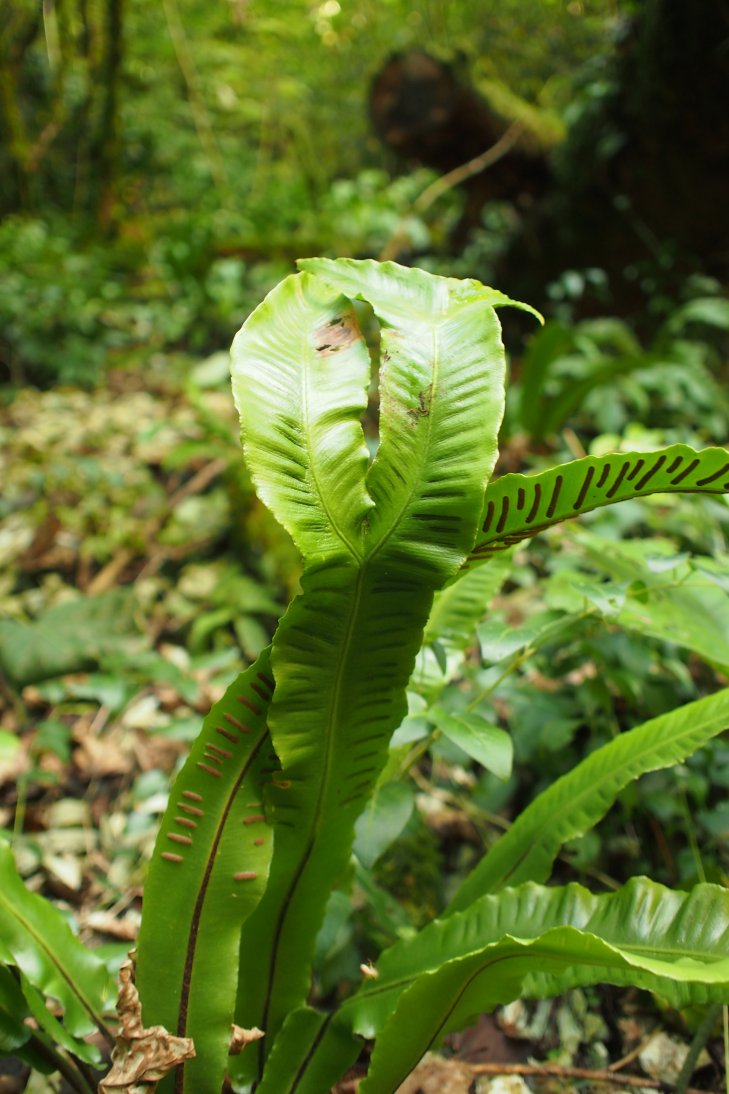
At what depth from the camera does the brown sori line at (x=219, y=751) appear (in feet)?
2.49

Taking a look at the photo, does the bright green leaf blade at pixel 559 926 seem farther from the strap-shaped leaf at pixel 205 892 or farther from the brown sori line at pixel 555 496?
the brown sori line at pixel 555 496

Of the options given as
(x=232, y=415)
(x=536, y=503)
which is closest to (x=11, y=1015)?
(x=536, y=503)

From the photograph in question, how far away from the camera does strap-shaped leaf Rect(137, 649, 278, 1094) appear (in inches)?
30.5

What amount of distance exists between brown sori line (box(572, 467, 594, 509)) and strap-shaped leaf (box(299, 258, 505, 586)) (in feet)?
0.31

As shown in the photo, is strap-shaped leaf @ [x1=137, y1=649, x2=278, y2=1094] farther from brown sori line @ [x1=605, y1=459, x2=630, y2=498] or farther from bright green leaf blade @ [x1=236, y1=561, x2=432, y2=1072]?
brown sori line @ [x1=605, y1=459, x2=630, y2=498]

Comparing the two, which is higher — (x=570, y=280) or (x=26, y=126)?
(x=26, y=126)

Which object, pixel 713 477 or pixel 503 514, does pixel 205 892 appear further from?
pixel 713 477

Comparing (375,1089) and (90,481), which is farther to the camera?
(90,481)

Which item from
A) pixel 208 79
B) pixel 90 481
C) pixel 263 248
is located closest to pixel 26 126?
pixel 208 79

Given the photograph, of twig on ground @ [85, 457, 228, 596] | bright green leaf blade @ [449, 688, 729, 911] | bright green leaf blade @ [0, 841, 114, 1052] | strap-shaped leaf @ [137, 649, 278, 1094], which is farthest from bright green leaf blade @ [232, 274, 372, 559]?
twig on ground @ [85, 457, 228, 596]

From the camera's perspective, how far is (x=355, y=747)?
2.60 ft

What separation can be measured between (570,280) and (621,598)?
227 cm

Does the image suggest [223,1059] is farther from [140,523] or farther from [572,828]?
[140,523]

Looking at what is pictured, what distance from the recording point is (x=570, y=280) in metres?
2.92
